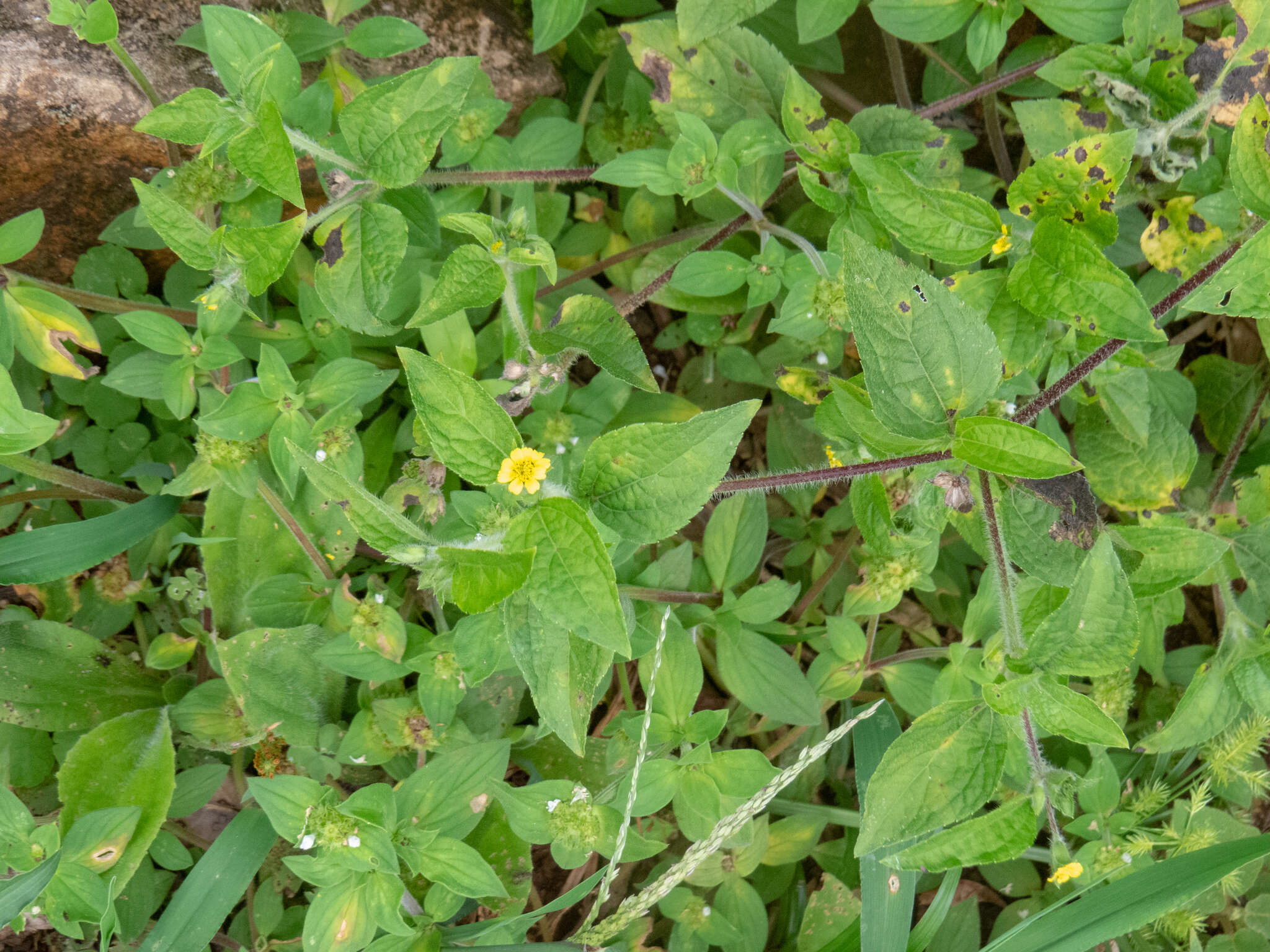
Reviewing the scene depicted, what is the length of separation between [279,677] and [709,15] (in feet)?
7.84

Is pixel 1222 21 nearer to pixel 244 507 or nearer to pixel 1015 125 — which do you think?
pixel 1015 125

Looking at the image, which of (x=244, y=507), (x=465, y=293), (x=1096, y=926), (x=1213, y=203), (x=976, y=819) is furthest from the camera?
(x=244, y=507)

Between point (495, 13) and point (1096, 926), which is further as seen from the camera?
point (495, 13)

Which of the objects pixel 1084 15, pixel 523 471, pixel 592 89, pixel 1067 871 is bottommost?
pixel 1067 871

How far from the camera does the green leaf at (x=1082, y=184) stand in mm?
2133

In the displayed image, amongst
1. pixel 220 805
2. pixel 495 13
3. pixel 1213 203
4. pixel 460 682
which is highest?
pixel 495 13

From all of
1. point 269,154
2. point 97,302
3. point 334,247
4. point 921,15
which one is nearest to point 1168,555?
point 921,15

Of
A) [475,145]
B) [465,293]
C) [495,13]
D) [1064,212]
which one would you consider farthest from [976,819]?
[495,13]

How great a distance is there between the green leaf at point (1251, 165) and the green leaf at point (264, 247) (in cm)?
217

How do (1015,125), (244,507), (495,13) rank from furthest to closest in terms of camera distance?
1. (1015,125)
2. (495,13)
3. (244,507)

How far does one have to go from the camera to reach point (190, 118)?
2.13m

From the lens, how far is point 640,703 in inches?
124

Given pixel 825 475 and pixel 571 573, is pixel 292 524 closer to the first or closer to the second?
pixel 571 573

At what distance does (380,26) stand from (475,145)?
42 cm
